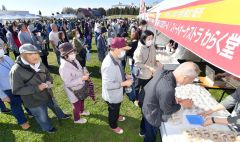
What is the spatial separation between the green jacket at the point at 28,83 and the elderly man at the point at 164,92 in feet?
7.34

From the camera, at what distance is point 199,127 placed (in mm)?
2939

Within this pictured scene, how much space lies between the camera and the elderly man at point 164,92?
2484mm

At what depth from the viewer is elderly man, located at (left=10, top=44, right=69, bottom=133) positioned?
359cm

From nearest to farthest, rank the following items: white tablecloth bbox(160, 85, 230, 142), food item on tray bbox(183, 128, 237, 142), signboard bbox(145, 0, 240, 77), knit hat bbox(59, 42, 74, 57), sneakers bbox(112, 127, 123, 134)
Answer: signboard bbox(145, 0, 240, 77)
food item on tray bbox(183, 128, 237, 142)
white tablecloth bbox(160, 85, 230, 142)
knit hat bbox(59, 42, 74, 57)
sneakers bbox(112, 127, 123, 134)

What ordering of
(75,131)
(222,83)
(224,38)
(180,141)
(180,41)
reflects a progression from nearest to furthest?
(224,38) < (180,141) < (180,41) < (75,131) < (222,83)

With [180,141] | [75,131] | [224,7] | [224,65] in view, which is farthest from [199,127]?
[75,131]

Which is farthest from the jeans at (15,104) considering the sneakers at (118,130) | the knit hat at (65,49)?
the sneakers at (118,130)

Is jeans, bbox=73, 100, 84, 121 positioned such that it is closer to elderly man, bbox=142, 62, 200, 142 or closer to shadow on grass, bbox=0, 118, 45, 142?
shadow on grass, bbox=0, 118, 45, 142

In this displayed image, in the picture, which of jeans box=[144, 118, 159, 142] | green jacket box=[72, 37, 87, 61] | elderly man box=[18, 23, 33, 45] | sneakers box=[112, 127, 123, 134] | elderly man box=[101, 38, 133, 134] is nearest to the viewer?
jeans box=[144, 118, 159, 142]

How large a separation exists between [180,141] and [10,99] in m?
3.86

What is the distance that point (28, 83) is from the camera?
3.73 meters

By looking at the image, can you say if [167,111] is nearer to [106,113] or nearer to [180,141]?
[180,141]

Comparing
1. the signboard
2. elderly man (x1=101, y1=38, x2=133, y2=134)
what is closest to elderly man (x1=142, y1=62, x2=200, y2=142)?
the signboard

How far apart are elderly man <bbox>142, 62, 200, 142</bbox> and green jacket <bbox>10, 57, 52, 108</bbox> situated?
88.1 inches
